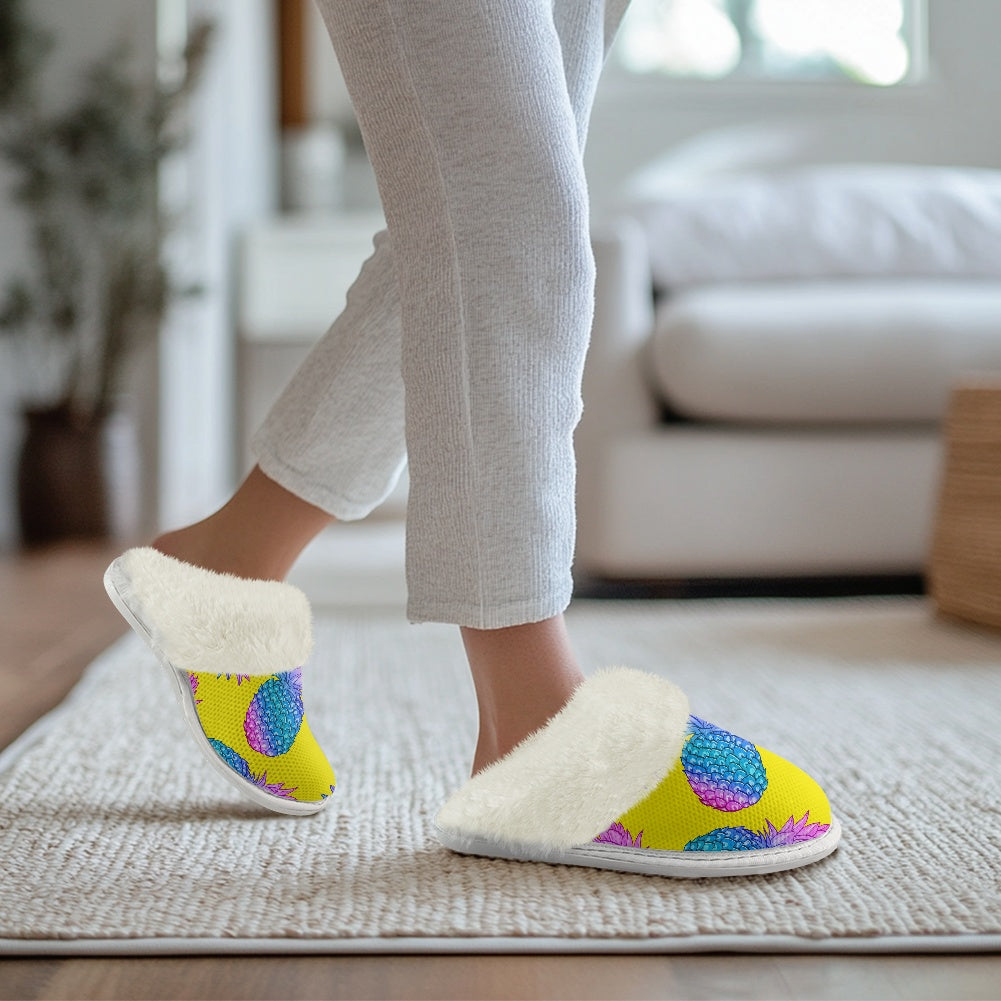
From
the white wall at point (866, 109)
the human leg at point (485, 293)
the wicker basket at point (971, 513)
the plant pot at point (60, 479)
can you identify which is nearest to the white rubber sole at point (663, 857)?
the human leg at point (485, 293)

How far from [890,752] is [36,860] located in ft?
1.90

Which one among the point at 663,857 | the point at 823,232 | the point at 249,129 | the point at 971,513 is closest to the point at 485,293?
the point at 663,857

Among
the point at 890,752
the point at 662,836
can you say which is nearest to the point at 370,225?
the point at 890,752

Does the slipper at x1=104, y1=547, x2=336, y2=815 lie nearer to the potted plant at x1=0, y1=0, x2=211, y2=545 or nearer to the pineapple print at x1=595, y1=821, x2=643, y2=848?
the pineapple print at x1=595, y1=821, x2=643, y2=848

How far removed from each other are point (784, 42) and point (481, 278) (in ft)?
11.9

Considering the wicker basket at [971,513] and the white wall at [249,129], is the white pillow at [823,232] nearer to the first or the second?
the white wall at [249,129]

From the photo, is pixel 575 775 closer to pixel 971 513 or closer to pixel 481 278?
pixel 481 278

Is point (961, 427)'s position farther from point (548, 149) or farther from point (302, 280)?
point (302, 280)

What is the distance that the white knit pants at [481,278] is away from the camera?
55 centimetres

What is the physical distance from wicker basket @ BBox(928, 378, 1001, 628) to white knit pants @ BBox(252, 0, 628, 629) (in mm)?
992

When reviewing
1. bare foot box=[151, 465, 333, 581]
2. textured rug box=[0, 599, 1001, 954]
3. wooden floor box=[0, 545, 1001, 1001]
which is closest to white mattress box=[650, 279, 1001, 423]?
textured rug box=[0, 599, 1001, 954]

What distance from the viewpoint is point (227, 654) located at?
0.67 metres

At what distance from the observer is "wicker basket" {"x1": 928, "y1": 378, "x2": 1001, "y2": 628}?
1.43 metres

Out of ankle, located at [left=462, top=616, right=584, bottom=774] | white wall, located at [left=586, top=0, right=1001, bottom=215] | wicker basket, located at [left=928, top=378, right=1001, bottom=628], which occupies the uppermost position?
white wall, located at [left=586, top=0, right=1001, bottom=215]
